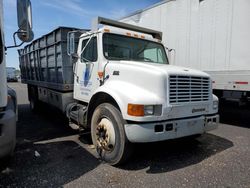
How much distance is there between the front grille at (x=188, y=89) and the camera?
11.5 ft

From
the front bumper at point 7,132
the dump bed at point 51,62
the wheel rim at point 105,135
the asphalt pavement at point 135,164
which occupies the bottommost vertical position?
the asphalt pavement at point 135,164

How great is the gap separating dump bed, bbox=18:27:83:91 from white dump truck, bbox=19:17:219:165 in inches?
1.0

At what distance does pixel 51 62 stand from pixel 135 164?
393 cm

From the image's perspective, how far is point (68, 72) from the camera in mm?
5539

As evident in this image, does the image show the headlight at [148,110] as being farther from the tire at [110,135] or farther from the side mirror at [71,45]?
the side mirror at [71,45]

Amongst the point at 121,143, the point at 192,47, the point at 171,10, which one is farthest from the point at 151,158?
the point at 171,10

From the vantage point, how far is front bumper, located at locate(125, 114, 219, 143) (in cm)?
327

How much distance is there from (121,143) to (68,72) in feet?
9.01

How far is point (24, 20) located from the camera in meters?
2.84

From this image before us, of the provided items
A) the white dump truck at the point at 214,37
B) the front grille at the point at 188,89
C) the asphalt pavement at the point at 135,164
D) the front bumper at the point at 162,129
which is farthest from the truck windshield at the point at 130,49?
the asphalt pavement at the point at 135,164

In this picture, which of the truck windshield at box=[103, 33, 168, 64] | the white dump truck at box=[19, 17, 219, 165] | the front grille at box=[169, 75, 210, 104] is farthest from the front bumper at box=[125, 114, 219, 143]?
the truck windshield at box=[103, 33, 168, 64]

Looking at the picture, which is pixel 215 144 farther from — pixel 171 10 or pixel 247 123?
pixel 171 10

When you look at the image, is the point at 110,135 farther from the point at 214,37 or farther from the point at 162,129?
the point at 214,37

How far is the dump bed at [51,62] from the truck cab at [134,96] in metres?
0.84
